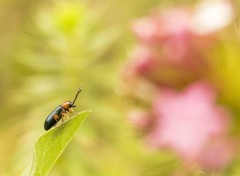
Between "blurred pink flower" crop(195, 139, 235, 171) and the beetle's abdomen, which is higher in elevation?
"blurred pink flower" crop(195, 139, 235, 171)

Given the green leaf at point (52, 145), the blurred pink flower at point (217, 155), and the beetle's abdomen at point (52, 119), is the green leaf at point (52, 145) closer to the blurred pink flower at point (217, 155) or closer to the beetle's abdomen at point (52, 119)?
the beetle's abdomen at point (52, 119)

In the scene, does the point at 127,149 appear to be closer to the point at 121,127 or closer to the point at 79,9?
the point at 121,127

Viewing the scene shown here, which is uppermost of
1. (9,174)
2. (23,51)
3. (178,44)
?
(23,51)

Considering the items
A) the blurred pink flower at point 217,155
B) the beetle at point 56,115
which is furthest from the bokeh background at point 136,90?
the beetle at point 56,115

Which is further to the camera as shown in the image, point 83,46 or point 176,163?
point 83,46

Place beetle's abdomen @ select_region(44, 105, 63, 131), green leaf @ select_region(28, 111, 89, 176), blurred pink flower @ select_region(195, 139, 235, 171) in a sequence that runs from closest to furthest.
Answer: green leaf @ select_region(28, 111, 89, 176)
beetle's abdomen @ select_region(44, 105, 63, 131)
blurred pink flower @ select_region(195, 139, 235, 171)

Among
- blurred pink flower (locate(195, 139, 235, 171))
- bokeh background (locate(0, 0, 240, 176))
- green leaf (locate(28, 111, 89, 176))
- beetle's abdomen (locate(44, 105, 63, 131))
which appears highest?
bokeh background (locate(0, 0, 240, 176))

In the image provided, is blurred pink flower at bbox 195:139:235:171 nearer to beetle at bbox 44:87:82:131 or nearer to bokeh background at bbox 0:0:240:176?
bokeh background at bbox 0:0:240:176

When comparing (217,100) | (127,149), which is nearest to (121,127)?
(127,149)

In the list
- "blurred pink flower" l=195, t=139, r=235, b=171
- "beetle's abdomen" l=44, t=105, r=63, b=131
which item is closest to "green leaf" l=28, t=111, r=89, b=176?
"beetle's abdomen" l=44, t=105, r=63, b=131
